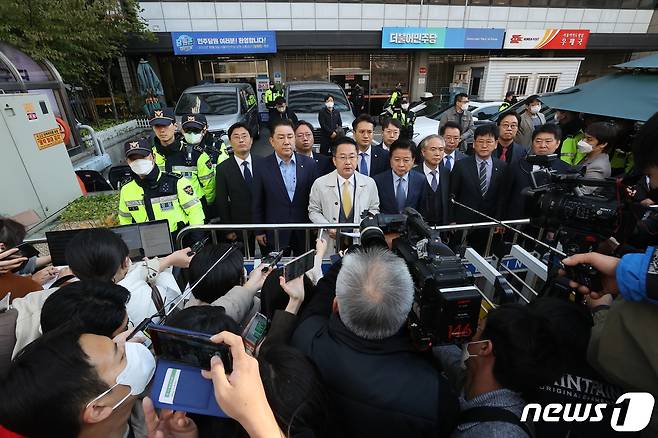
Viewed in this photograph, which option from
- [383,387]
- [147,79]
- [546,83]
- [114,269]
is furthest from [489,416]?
[546,83]

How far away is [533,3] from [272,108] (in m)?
13.8

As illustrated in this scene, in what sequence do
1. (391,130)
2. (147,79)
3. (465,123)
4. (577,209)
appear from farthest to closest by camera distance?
(147,79) → (465,123) → (391,130) → (577,209)

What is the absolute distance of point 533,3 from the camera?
1485cm

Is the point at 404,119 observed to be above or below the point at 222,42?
below

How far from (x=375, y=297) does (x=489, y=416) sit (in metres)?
0.56

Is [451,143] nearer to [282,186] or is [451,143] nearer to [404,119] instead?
[282,186]

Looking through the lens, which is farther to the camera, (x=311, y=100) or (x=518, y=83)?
(x=518, y=83)

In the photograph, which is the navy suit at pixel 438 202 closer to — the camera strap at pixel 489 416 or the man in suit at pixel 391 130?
the man in suit at pixel 391 130

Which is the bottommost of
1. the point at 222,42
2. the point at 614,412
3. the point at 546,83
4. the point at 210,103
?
the point at 614,412

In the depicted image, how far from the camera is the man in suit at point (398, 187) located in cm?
328

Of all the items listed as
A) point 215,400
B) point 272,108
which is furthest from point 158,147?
point 272,108

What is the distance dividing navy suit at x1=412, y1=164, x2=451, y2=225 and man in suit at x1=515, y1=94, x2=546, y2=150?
284cm

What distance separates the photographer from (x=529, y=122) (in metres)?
5.75

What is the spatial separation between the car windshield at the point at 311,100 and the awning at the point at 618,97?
6027mm
